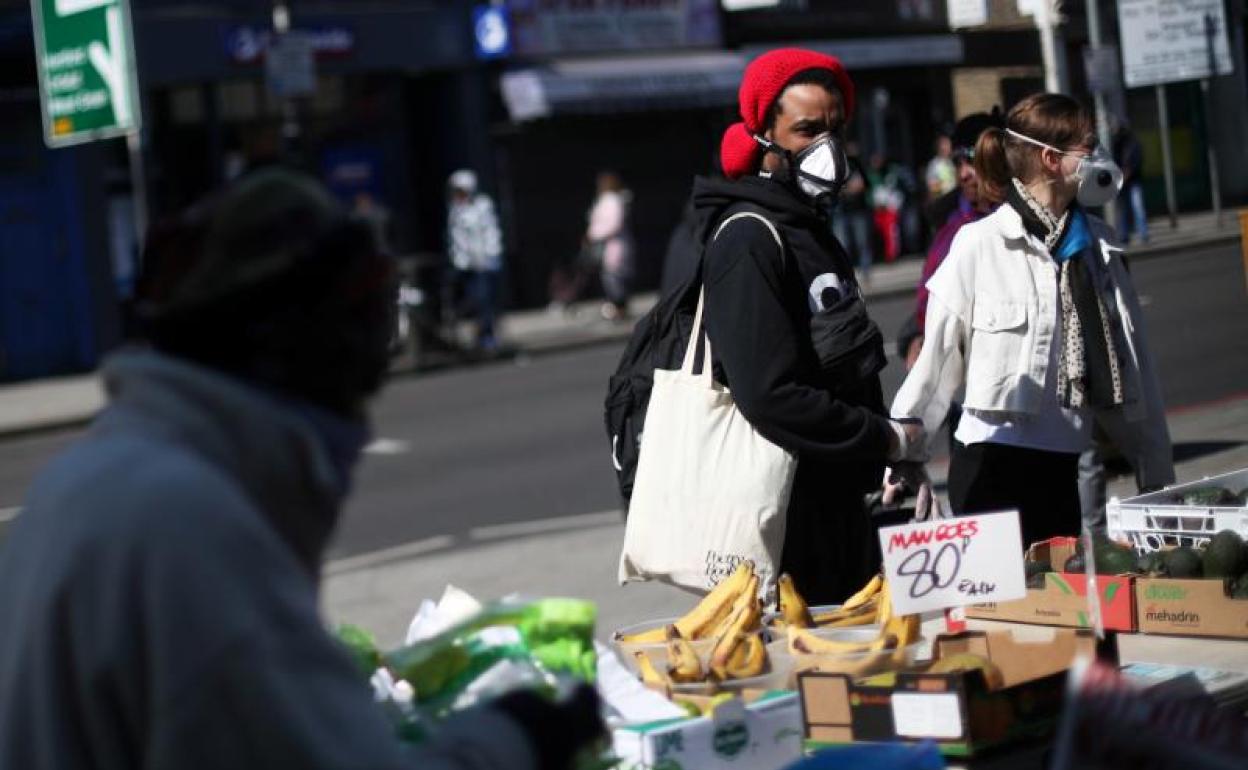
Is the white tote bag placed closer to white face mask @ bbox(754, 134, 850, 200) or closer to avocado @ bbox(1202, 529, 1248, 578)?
white face mask @ bbox(754, 134, 850, 200)

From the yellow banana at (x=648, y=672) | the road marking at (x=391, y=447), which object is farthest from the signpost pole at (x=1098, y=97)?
the road marking at (x=391, y=447)

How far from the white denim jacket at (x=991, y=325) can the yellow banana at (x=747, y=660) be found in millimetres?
1373

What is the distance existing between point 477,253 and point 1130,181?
47.2 ft

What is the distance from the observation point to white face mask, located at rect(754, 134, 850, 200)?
13.6 ft

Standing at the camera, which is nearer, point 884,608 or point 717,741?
point 717,741

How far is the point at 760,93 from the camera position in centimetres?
425

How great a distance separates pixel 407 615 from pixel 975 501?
13.2ft

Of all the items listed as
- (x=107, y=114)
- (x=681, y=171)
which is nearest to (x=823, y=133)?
(x=107, y=114)

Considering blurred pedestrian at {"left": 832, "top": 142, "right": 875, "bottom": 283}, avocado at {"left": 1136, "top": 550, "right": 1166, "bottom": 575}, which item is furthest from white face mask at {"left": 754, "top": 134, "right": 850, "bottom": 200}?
blurred pedestrian at {"left": 832, "top": 142, "right": 875, "bottom": 283}

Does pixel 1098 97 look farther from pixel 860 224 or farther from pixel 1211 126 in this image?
pixel 860 224

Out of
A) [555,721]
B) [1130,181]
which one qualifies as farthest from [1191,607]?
[1130,181]

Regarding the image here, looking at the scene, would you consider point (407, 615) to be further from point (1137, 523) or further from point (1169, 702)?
point (1169, 702)

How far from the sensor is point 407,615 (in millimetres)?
8500

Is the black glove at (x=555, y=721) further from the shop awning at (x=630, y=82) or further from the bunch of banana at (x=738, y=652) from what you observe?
the shop awning at (x=630, y=82)
